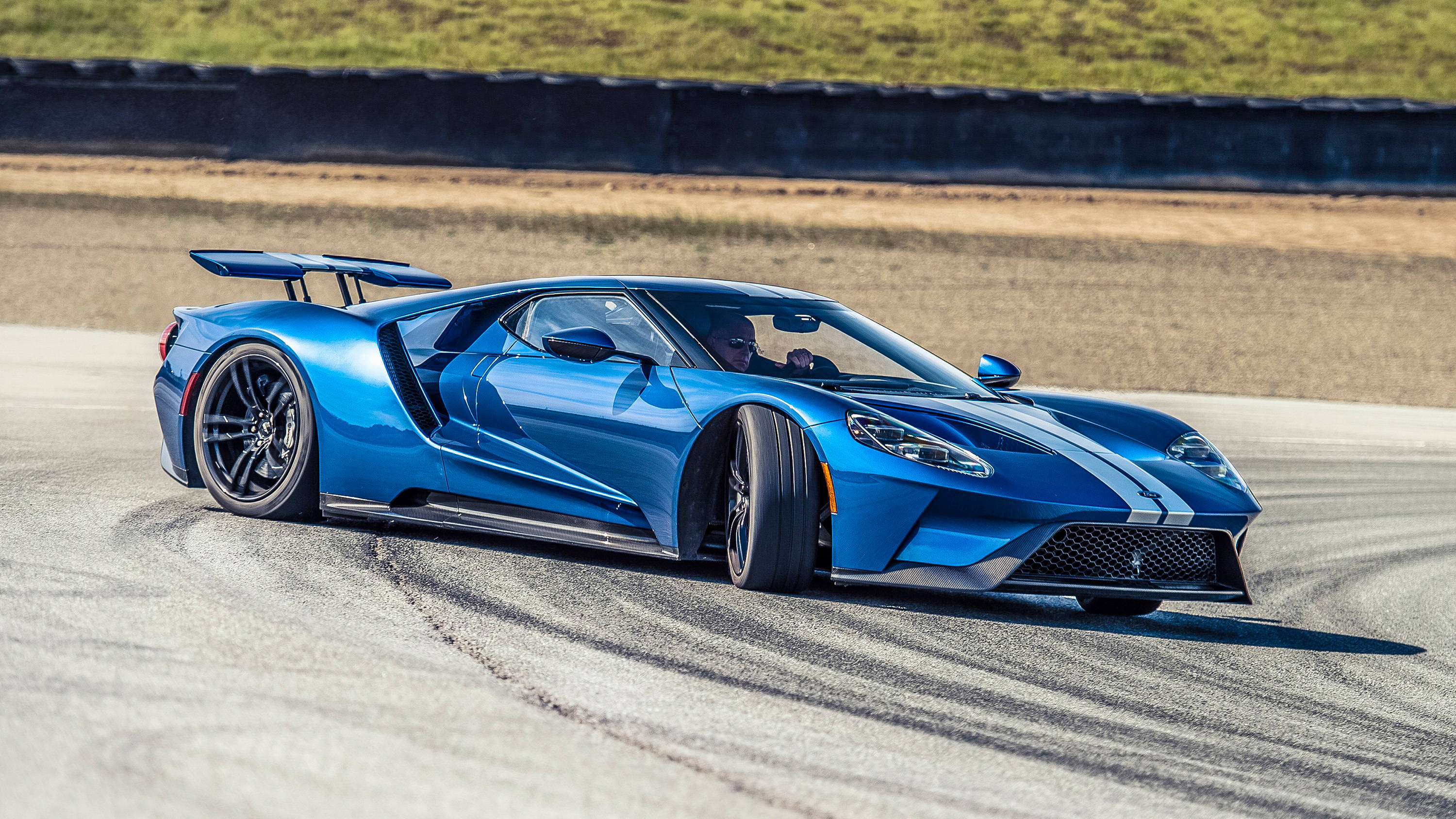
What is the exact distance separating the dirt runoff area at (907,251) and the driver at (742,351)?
11527 mm

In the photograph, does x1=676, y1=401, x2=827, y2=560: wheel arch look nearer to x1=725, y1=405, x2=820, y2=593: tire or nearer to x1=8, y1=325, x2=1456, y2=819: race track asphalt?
x1=725, y1=405, x2=820, y2=593: tire

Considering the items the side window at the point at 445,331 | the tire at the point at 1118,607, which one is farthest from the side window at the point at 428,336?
the tire at the point at 1118,607

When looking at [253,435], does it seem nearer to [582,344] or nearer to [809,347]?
[582,344]

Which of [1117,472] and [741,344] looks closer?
[1117,472]

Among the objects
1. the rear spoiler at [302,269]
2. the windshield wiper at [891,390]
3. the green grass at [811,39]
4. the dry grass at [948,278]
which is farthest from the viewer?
the green grass at [811,39]

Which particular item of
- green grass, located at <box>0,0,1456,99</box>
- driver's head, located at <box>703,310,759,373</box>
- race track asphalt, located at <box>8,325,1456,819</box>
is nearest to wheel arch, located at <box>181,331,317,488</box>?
race track asphalt, located at <box>8,325,1456,819</box>

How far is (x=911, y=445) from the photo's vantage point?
14.8 ft

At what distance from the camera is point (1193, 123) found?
2323 cm

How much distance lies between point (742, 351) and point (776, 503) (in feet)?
2.89

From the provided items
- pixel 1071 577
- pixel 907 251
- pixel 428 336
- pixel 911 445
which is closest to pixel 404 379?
pixel 428 336

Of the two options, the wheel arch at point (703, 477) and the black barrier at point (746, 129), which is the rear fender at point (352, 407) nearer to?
the wheel arch at point (703, 477)

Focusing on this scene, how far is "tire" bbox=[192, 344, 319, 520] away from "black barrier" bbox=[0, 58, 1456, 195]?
58.0ft

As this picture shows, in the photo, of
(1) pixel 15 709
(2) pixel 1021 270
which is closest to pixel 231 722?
(1) pixel 15 709

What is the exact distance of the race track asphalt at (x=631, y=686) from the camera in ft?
9.04
